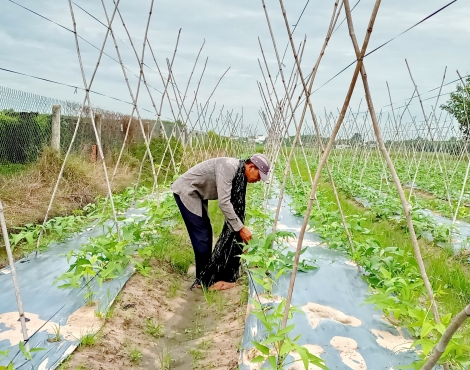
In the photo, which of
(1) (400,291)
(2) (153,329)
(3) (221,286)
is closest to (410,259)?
(1) (400,291)

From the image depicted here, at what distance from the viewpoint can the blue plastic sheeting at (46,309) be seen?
8.29 feet

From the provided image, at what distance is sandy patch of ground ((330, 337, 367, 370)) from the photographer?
2377 mm

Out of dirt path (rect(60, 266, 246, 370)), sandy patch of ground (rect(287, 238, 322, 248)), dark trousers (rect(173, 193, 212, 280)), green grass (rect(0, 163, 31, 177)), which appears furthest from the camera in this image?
green grass (rect(0, 163, 31, 177))

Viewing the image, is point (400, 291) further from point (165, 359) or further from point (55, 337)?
point (55, 337)

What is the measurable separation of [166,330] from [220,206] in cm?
103

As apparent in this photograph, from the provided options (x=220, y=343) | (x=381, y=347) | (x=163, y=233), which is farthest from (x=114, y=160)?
(x=381, y=347)

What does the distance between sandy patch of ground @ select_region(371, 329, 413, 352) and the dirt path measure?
2.80ft

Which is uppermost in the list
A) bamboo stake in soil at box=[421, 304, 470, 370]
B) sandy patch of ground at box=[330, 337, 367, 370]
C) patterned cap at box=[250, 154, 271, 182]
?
patterned cap at box=[250, 154, 271, 182]

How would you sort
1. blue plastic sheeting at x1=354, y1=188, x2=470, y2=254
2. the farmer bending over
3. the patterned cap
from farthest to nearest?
1. blue plastic sheeting at x1=354, y1=188, x2=470, y2=254
2. the farmer bending over
3. the patterned cap

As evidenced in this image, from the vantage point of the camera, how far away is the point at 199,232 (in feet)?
13.1

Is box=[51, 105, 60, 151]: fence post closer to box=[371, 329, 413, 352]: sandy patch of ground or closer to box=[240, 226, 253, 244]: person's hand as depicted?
box=[240, 226, 253, 244]: person's hand

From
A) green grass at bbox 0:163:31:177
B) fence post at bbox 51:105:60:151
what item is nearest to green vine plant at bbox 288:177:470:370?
green grass at bbox 0:163:31:177

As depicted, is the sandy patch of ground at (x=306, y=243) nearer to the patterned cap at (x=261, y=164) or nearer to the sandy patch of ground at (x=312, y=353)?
the patterned cap at (x=261, y=164)

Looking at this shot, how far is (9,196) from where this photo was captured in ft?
19.9
